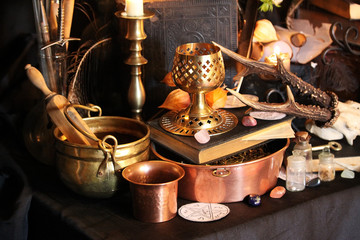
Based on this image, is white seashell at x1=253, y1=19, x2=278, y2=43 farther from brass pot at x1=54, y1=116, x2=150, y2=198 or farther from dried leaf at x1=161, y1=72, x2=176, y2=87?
brass pot at x1=54, y1=116, x2=150, y2=198

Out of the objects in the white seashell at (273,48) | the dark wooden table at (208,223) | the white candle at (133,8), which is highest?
the white candle at (133,8)

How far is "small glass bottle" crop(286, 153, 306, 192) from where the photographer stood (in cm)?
105

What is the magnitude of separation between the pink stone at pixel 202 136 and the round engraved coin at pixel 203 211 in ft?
0.42

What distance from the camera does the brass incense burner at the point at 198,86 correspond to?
3.29 ft

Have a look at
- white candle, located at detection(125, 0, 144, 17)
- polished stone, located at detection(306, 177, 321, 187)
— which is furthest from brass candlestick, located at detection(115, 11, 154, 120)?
polished stone, located at detection(306, 177, 321, 187)

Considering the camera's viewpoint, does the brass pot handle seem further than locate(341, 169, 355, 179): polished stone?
No

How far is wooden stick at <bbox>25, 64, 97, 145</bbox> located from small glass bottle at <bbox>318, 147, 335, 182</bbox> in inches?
19.9

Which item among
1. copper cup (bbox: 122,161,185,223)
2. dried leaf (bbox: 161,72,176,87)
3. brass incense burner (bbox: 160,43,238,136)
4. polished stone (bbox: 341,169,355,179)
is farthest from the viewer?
dried leaf (bbox: 161,72,176,87)

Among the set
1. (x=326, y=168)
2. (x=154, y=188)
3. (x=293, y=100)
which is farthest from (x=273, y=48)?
(x=154, y=188)

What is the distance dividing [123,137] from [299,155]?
0.39 meters

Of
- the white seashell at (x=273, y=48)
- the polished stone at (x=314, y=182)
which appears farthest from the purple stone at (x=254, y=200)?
the white seashell at (x=273, y=48)

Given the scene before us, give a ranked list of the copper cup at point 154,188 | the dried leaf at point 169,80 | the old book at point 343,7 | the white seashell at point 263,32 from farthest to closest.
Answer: the old book at point 343,7, the white seashell at point 263,32, the dried leaf at point 169,80, the copper cup at point 154,188

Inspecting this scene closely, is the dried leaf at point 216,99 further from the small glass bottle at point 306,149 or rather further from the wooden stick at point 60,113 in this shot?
A: the wooden stick at point 60,113

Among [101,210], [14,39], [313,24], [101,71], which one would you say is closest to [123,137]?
[101,210]
